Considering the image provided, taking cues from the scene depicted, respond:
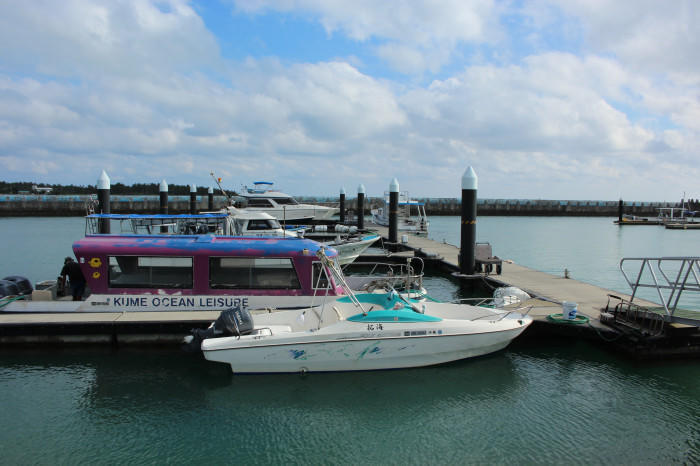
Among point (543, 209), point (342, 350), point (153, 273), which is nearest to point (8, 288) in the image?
point (153, 273)

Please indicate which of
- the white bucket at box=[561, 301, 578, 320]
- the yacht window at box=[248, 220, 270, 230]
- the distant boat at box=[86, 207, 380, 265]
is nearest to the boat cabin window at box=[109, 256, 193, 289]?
the distant boat at box=[86, 207, 380, 265]

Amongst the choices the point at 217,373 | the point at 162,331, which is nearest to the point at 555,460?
the point at 217,373

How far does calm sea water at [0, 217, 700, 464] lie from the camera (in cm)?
687

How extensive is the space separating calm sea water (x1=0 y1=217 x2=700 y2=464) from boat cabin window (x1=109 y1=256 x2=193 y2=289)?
1618mm

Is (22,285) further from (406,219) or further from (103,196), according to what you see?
(406,219)

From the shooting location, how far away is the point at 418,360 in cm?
934

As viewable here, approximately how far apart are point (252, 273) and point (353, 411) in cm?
457

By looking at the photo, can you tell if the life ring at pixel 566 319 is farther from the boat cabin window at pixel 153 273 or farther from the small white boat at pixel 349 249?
the small white boat at pixel 349 249

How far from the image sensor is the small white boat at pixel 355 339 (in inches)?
347

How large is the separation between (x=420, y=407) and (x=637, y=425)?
3.54m

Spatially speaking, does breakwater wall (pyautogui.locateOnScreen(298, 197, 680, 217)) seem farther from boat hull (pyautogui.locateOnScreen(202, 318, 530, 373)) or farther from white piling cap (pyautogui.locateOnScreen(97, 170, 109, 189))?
boat hull (pyautogui.locateOnScreen(202, 318, 530, 373))

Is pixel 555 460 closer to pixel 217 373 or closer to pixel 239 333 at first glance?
pixel 239 333

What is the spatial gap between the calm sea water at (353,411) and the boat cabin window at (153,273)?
1.62 metres

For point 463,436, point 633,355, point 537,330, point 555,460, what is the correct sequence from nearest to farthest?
1. point 555,460
2. point 463,436
3. point 633,355
4. point 537,330
